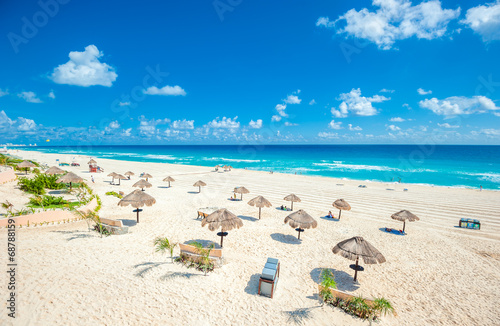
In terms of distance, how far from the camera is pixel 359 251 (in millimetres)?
8422

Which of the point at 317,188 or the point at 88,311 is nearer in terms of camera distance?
the point at 88,311

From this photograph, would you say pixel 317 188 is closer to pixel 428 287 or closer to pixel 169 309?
pixel 428 287

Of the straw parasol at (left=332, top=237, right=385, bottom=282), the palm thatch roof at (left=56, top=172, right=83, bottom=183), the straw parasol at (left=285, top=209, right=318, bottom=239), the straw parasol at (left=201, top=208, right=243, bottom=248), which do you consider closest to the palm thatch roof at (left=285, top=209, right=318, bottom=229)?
the straw parasol at (left=285, top=209, right=318, bottom=239)

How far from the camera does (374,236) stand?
44.5ft

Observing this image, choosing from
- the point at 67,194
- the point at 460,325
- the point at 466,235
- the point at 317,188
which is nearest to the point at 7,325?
the point at 460,325

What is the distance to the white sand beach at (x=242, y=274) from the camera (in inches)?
250

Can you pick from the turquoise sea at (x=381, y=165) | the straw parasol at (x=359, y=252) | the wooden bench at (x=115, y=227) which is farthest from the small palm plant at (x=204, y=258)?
the turquoise sea at (x=381, y=165)

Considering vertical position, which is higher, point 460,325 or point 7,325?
point 7,325

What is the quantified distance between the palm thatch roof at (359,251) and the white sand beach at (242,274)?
1.23m

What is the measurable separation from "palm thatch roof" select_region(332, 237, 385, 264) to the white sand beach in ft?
4.03

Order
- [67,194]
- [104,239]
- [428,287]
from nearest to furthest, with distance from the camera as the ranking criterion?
[428,287] → [104,239] → [67,194]

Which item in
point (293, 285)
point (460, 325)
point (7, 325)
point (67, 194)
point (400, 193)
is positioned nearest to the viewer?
point (7, 325)

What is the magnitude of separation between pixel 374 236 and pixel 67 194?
2142cm

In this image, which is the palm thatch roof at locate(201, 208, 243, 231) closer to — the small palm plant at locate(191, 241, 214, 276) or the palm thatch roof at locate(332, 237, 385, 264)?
the small palm plant at locate(191, 241, 214, 276)
